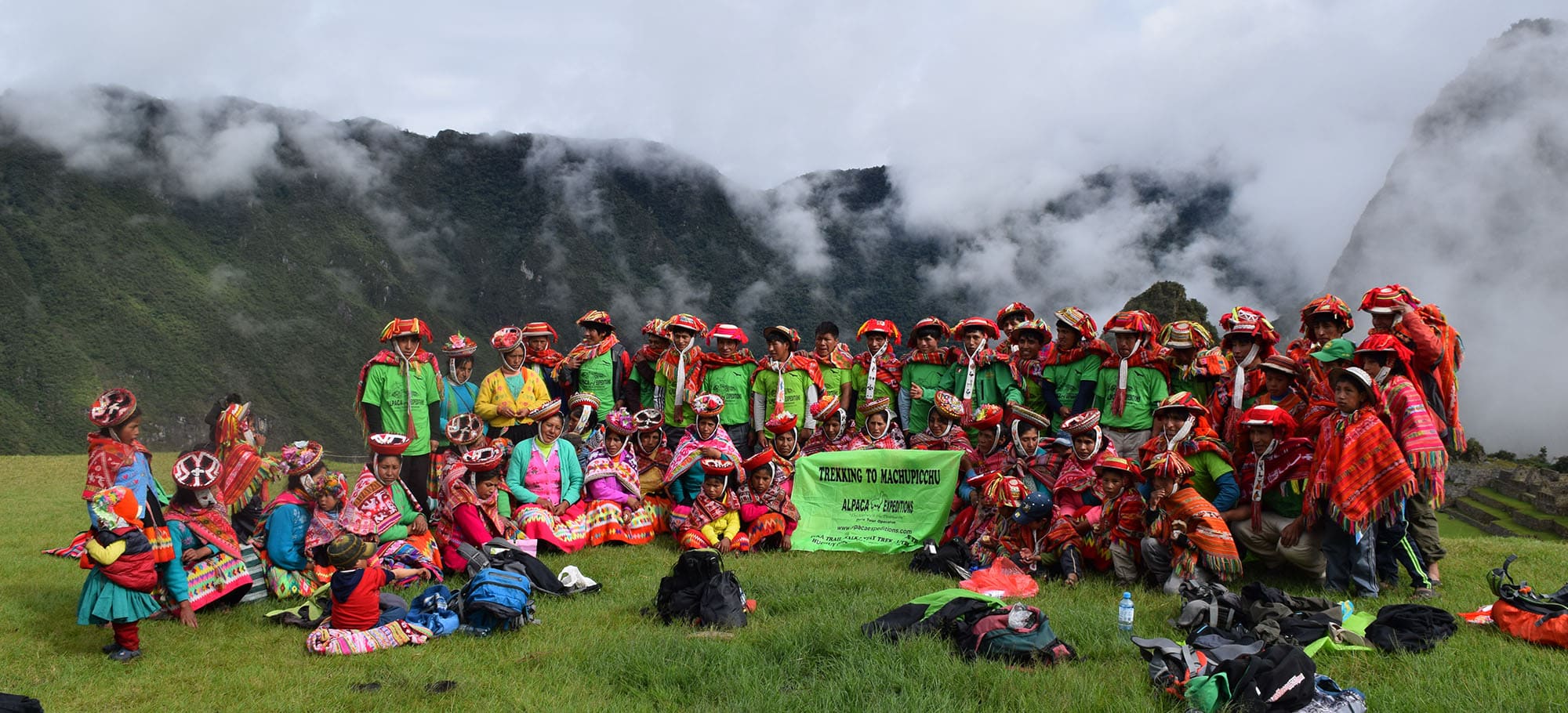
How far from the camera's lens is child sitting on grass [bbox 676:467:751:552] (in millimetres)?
9641

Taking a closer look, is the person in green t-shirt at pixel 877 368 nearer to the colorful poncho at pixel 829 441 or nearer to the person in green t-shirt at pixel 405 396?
the colorful poncho at pixel 829 441

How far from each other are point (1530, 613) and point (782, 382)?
725 cm

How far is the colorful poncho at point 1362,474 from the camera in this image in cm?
697

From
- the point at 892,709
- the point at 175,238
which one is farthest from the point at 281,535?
the point at 175,238

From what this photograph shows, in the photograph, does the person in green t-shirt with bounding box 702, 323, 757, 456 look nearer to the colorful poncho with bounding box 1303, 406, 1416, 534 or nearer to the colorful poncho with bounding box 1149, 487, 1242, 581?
the colorful poncho with bounding box 1149, 487, 1242, 581

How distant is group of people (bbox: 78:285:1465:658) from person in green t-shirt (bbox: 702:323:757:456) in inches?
1.5

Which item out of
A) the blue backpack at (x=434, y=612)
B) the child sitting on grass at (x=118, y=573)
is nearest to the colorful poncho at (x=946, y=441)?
the blue backpack at (x=434, y=612)

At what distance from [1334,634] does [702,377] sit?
7.33m

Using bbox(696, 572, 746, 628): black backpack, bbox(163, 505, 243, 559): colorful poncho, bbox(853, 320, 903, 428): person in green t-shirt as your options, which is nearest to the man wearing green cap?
bbox(853, 320, 903, 428): person in green t-shirt

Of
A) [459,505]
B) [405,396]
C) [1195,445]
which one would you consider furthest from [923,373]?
[405,396]

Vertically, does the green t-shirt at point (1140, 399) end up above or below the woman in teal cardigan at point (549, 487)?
above

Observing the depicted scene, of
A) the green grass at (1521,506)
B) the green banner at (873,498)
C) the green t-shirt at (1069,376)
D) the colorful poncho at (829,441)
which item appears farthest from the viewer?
the green grass at (1521,506)

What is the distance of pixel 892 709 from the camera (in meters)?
4.84

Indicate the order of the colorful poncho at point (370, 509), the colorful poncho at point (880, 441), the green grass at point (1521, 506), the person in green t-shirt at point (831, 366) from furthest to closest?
the green grass at point (1521, 506)
the person in green t-shirt at point (831, 366)
the colorful poncho at point (880, 441)
the colorful poncho at point (370, 509)
